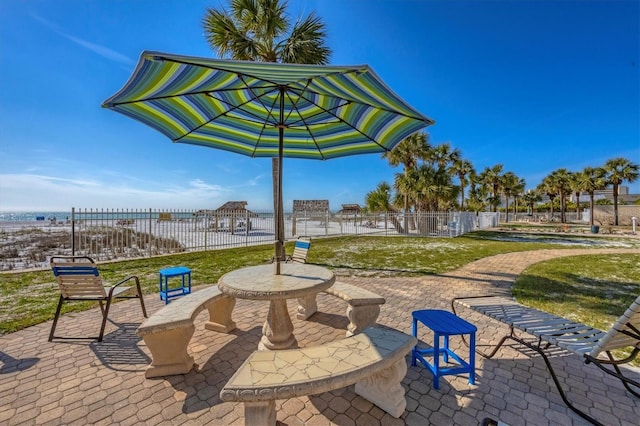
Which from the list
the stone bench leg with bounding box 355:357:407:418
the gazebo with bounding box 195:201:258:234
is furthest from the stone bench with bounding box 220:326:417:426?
the gazebo with bounding box 195:201:258:234

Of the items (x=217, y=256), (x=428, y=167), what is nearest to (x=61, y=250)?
(x=217, y=256)

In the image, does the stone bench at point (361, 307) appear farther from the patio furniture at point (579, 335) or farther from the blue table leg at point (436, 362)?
the patio furniture at point (579, 335)

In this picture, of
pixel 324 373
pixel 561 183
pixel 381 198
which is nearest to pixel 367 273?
pixel 324 373

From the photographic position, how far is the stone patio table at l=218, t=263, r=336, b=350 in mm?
2543

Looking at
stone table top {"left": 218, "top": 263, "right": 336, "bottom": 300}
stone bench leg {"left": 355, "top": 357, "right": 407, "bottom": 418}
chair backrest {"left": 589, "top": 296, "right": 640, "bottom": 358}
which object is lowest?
stone bench leg {"left": 355, "top": 357, "right": 407, "bottom": 418}

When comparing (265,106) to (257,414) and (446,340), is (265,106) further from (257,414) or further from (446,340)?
(446,340)

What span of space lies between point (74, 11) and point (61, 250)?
26.8 feet

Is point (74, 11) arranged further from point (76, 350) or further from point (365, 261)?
point (365, 261)

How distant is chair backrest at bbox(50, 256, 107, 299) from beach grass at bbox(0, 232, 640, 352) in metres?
1.43

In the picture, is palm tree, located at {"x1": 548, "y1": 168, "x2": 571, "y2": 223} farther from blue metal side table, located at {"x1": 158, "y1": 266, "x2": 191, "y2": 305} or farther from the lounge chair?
blue metal side table, located at {"x1": 158, "y1": 266, "x2": 191, "y2": 305}

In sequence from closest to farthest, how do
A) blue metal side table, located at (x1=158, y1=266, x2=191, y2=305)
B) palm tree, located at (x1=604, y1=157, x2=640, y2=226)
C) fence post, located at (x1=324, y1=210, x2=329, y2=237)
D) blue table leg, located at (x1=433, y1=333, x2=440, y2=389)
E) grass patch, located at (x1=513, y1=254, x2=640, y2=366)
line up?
blue table leg, located at (x1=433, y1=333, x2=440, y2=389), grass patch, located at (x1=513, y1=254, x2=640, y2=366), blue metal side table, located at (x1=158, y1=266, x2=191, y2=305), fence post, located at (x1=324, y1=210, x2=329, y2=237), palm tree, located at (x1=604, y1=157, x2=640, y2=226)

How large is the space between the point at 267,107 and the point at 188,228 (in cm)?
827

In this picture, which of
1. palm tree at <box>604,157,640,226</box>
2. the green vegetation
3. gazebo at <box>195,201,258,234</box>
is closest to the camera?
the green vegetation

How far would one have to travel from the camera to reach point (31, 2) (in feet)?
16.6
